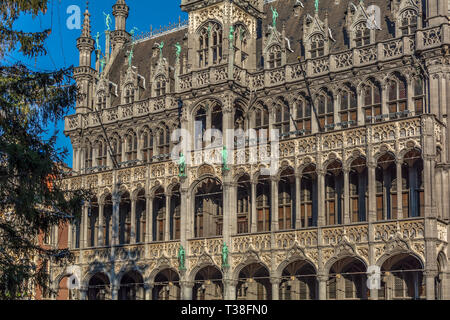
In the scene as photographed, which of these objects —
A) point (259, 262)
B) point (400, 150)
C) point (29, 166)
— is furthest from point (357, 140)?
point (29, 166)

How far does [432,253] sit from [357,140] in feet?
22.4

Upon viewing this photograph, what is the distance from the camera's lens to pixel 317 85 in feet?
136

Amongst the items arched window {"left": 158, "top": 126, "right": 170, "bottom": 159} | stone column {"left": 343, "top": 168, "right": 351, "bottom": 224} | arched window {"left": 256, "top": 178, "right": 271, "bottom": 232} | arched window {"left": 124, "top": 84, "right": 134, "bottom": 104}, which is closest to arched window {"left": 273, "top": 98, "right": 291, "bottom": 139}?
arched window {"left": 256, "top": 178, "right": 271, "bottom": 232}

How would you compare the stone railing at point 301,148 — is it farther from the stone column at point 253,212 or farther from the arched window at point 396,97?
the arched window at point 396,97

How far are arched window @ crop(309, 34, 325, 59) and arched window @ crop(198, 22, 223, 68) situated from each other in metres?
5.34

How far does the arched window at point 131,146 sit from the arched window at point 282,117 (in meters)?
11.2

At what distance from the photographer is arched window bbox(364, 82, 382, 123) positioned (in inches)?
1554

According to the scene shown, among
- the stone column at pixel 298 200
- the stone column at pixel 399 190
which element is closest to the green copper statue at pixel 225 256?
the stone column at pixel 298 200

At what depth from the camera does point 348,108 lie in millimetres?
40500

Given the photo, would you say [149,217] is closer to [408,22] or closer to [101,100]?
[101,100]

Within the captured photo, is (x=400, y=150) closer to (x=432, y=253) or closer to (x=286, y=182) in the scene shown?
(x=432, y=253)

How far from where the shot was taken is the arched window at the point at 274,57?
44.1 metres

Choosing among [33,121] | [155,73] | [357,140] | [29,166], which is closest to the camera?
[29,166]

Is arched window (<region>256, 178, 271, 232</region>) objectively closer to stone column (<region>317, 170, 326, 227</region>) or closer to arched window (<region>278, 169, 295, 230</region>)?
arched window (<region>278, 169, 295, 230</region>)
